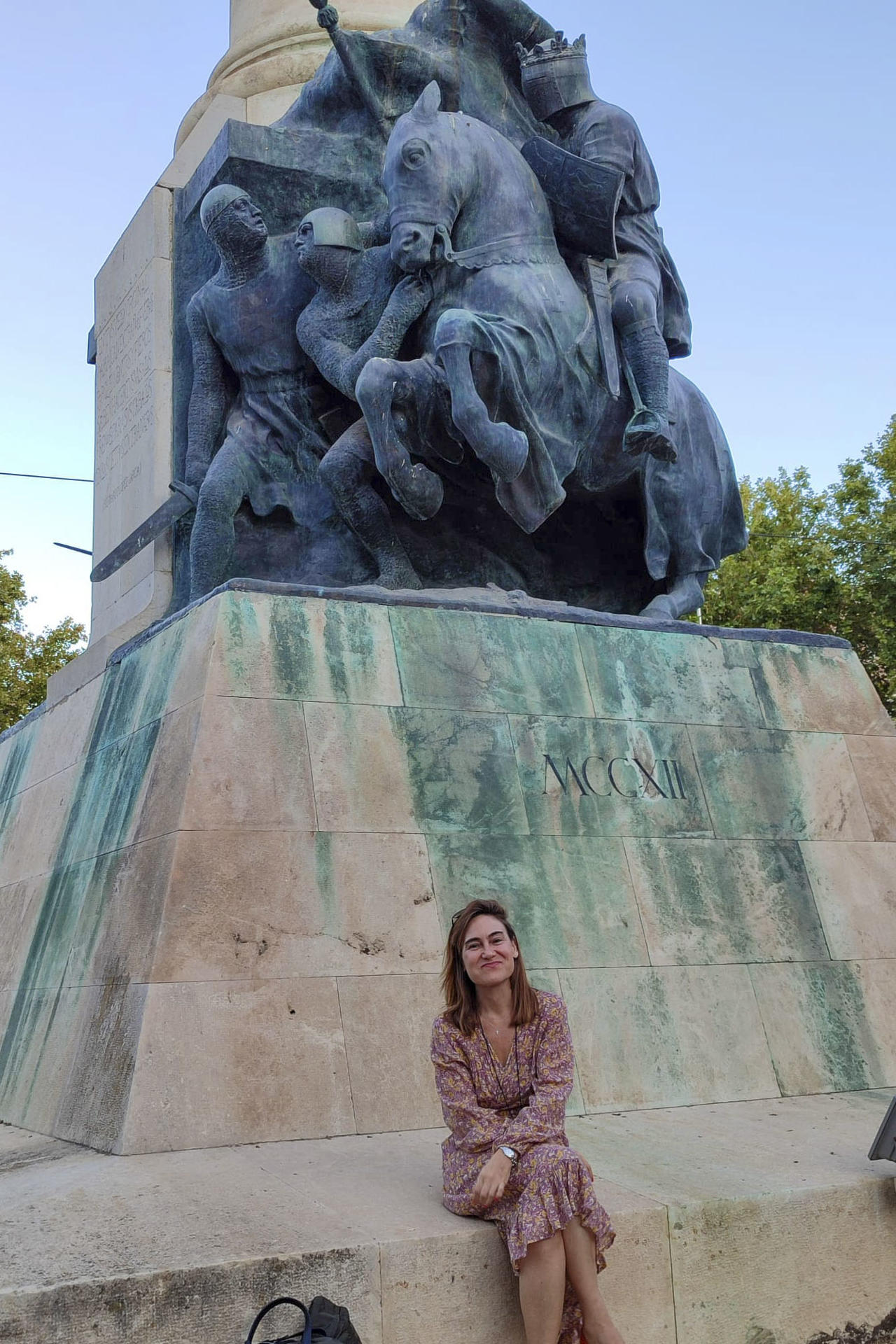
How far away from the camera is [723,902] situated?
6875mm

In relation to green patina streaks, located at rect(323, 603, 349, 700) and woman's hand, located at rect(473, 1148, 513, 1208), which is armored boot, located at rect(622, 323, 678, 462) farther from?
woman's hand, located at rect(473, 1148, 513, 1208)

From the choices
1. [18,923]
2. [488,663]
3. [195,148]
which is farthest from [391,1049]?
[195,148]

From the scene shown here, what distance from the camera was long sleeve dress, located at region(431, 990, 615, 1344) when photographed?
12.8 feet

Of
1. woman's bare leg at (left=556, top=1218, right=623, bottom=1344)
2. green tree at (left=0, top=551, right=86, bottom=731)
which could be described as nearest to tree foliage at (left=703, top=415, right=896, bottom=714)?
green tree at (left=0, top=551, right=86, bottom=731)

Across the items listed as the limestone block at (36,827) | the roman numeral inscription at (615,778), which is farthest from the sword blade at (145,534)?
the roman numeral inscription at (615,778)

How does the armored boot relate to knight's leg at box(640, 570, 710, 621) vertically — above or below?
above

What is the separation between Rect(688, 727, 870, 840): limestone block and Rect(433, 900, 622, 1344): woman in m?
2.96

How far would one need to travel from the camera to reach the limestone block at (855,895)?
7.04m

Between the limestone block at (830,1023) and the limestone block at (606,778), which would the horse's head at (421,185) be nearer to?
the limestone block at (606,778)

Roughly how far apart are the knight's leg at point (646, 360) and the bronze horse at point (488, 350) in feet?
0.68

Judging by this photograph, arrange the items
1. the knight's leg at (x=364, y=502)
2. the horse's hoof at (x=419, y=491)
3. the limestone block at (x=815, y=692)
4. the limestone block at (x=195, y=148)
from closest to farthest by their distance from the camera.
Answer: the horse's hoof at (x=419, y=491) → the limestone block at (x=815, y=692) → the knight's leg at (x=364, y=502) → the limestone block at (x=195, y=148)

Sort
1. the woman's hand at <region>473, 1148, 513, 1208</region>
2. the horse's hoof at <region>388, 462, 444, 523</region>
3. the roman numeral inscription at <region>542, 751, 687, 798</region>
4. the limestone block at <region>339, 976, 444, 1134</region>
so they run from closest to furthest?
the woman's hand at <region>473, 1148, 513, 1208</region> < the limestone block at <region>339, 976, 444, 1134</region> < the roman numeral inscription at <region>542, 751, 687, 798</region> < the horse's hoof at <region>388, 462, 444, 523</region>

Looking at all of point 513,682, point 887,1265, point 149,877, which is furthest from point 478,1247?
point 513,682

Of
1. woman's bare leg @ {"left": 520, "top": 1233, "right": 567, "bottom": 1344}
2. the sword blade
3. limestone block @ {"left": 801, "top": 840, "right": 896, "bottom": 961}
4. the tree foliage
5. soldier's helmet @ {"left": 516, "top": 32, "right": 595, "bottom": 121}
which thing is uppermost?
the tree foliage
